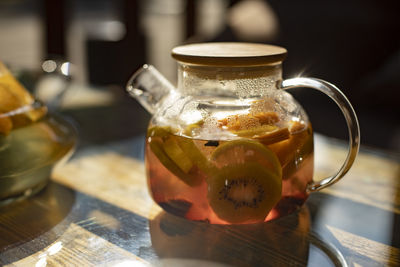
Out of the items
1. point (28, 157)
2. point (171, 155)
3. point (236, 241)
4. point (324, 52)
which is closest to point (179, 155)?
point (171, 155)

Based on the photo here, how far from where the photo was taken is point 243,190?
0.59 m

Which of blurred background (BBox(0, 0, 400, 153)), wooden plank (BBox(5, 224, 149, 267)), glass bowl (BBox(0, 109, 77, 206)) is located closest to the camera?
wooden plank (BBox(5, 224, 149, 267))

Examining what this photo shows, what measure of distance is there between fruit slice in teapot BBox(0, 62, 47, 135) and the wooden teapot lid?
269 millimetres

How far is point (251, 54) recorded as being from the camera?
1.98 feet

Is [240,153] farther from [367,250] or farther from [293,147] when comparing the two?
[367,250]

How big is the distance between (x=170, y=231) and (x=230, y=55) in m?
0.25

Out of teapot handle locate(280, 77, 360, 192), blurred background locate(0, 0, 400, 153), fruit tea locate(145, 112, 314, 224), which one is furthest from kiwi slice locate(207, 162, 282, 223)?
blurred background locate(0, 0, 400, 153)

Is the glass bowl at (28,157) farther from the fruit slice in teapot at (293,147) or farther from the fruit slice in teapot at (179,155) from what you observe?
the fruit slice in teapot at (293,147)

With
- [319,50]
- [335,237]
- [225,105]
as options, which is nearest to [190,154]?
[225,105]

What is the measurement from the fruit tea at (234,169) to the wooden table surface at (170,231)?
3 centimetres

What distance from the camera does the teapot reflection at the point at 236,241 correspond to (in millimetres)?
574

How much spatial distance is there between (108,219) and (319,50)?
5.17 ft

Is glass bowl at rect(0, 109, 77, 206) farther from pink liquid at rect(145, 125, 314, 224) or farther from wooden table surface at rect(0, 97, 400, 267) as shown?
pink liquid at rect(145, 125, 314, 224)

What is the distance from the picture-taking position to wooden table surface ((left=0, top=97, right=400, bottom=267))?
0.57 metres
